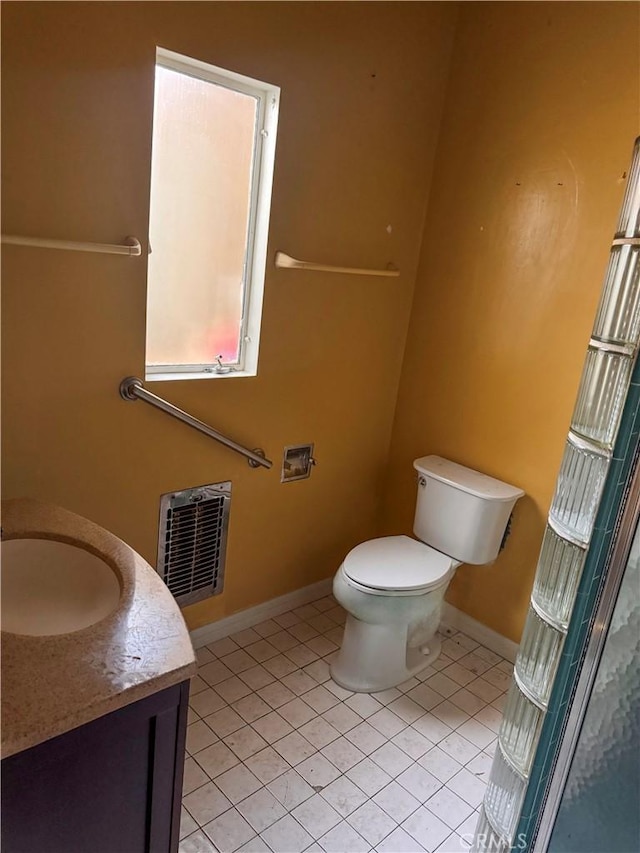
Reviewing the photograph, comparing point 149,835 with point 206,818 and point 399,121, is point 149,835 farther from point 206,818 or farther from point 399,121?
point 399,121

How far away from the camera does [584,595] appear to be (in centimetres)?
100

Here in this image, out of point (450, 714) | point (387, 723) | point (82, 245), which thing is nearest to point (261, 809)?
point (387, 723)

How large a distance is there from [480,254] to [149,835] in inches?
79.8

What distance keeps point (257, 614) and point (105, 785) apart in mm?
1413

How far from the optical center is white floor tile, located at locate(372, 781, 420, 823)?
5.34 ft

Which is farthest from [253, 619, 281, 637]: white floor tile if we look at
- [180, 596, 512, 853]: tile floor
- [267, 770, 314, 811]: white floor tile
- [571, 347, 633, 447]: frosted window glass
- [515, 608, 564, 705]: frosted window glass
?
[571, 347, 633, 447]: frosted window glass

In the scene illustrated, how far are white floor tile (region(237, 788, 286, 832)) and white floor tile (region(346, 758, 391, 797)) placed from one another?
241 mm

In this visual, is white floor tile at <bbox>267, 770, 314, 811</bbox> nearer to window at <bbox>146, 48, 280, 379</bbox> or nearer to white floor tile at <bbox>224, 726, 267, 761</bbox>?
white floor tile at <bbox>224, 726, 267, 761</bbox>

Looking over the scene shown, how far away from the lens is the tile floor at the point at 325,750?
1554mm

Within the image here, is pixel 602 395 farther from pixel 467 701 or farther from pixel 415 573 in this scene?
pixel 467 701

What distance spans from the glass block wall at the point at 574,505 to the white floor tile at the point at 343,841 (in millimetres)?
444

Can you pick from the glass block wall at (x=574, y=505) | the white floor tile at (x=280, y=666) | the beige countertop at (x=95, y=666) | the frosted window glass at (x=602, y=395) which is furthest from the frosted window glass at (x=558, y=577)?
the white floor tile at (x=280, y=666)

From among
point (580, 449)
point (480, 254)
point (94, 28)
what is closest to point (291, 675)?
point (580, 449)

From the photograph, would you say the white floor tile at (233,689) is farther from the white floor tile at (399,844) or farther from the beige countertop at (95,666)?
the beige countertop at (95,666)
